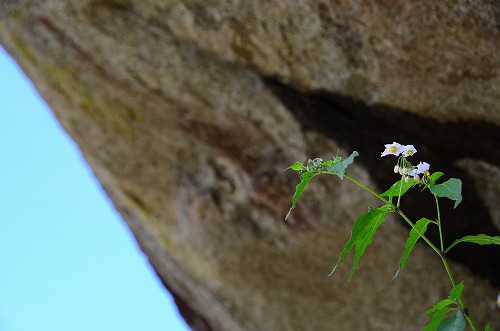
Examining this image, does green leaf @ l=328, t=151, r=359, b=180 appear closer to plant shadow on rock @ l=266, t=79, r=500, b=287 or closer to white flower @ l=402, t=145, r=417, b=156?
white flower @ l=402, t=145, r=417, b=156

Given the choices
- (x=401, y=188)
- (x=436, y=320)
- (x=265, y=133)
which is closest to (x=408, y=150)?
(x=401, y=188)

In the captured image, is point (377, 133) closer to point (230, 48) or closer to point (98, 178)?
point (230, 48)

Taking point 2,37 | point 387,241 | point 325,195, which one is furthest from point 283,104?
point 2,37

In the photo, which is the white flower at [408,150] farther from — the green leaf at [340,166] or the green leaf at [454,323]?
the green leaf at [454,323]

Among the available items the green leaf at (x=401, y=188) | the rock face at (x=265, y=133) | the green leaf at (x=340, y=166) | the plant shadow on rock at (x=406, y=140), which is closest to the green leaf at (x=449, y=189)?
the green leaf at (x=401, y=188)

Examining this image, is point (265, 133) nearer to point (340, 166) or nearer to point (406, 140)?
point (406, 140)

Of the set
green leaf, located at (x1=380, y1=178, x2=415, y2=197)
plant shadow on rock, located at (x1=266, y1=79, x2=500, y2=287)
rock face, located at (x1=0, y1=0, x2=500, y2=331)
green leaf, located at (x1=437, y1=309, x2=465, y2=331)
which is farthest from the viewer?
plant shadow on rock, located at (x1=266, y1=79, x2=500, y2=287)

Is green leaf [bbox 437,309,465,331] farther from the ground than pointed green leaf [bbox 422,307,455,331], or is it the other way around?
pointed green leaf [bbox 422,307,455,331]

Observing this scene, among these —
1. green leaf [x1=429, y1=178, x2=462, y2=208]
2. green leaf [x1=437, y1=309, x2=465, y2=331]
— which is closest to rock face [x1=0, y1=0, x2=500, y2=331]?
green leaf [x1=429, y1=178, x2=462, y2=208]
